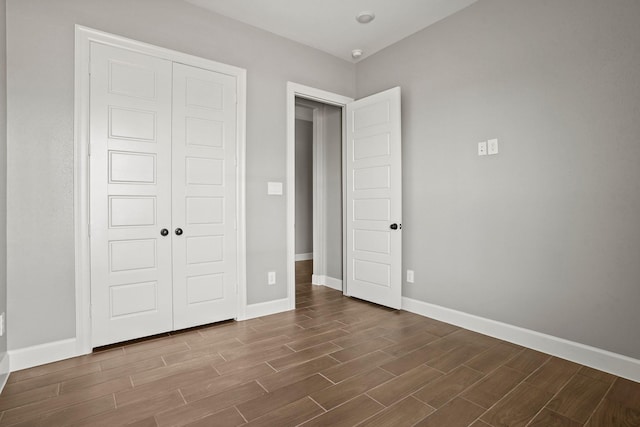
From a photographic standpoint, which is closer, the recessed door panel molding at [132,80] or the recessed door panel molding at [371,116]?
the recessed door panel molding at [132,80]

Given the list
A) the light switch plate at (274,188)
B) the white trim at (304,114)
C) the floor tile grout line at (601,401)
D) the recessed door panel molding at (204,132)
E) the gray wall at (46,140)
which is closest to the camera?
the floor tile grout line at (601,401)

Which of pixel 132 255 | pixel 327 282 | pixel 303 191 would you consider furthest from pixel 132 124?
pixel 303 191

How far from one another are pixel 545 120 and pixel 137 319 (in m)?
3.61

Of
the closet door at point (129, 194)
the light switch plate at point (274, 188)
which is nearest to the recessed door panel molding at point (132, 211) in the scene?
the closet door at point (129, 194)

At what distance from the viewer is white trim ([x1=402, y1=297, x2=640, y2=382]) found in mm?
2162

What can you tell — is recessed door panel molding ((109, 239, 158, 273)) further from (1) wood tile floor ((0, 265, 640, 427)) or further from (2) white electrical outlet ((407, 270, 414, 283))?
(2) white electrical outlet ((407, 270, 414, 283))

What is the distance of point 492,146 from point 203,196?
103 inches

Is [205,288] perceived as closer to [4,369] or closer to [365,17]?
[4,369]

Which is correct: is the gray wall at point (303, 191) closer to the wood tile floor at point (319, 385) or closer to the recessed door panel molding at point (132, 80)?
the wood tile floor at point (319, 385)

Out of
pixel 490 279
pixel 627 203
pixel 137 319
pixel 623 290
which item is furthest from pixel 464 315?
pixel 137 319

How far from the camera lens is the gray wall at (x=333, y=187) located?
4.46 meters

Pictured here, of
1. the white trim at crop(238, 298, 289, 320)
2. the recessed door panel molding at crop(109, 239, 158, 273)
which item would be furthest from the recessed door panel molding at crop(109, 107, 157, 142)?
the white trim at crop(238, 298, 289, 320)

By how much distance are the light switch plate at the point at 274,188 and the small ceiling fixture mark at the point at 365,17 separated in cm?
181

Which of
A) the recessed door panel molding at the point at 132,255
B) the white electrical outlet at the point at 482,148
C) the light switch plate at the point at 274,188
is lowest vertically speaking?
the recessed door panel molding at the point at 132,255
